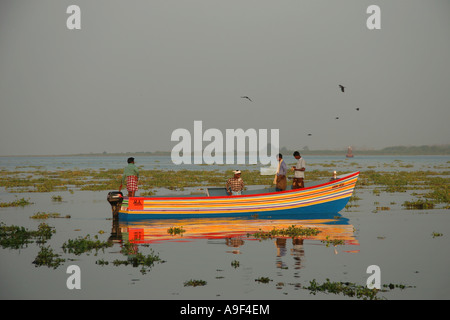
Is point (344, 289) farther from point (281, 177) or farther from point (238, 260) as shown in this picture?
point (281, 177)

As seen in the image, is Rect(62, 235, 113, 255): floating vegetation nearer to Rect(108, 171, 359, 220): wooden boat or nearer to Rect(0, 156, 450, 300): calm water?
Rect(0, 156, 450, 300): calm water

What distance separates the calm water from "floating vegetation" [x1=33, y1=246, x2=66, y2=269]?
0.71 ft

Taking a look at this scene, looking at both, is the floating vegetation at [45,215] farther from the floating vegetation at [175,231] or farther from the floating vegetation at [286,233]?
the floating vegetation at [286,233]

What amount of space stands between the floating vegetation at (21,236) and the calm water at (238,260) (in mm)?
410

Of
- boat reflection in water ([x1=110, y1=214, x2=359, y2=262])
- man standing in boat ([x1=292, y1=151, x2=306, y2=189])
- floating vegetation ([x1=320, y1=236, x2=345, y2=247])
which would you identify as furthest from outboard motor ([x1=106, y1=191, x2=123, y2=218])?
floating vegetation ([x1=320, y1=236, x2=345, y2=247])

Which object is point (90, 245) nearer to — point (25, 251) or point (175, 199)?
point (25, 251)

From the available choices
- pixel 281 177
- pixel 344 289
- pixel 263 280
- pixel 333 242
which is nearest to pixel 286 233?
pixel 333 242

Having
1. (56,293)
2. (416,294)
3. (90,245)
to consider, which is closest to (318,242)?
(416,294)

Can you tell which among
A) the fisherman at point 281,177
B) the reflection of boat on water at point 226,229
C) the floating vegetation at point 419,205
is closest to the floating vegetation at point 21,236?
the reflection of boat on water at point 226,229

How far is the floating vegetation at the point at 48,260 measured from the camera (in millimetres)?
13500

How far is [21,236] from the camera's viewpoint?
694 inches

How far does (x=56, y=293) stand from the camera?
36.1 ft

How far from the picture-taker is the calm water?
11.0 metres

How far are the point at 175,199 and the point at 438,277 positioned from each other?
1239 cm
